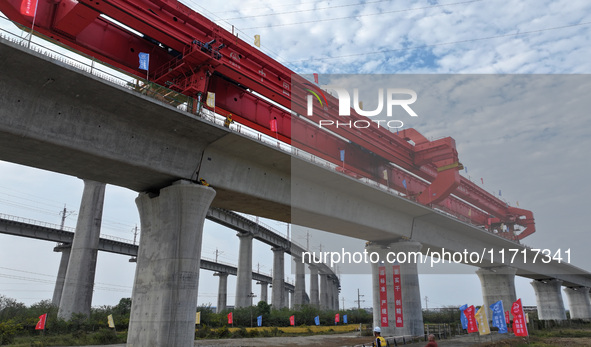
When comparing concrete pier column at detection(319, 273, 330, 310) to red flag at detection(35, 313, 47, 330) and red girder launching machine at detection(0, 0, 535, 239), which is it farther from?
red flag at detection(35, 313, 47, 330)

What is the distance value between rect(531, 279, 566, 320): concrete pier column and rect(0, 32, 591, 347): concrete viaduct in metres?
50.9

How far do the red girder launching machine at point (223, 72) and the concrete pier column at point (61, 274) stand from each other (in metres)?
42.7

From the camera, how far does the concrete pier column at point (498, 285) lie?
44.4 meters

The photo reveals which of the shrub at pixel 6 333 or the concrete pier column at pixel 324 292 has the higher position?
the concrete pier column at pixel 324 292

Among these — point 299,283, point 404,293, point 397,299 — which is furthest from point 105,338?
point 299,283

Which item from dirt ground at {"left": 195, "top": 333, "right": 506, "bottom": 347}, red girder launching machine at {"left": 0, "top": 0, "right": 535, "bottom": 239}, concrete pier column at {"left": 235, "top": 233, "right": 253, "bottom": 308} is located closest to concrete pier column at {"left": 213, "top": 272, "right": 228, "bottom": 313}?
concrete pier column at {"left": 235, "top": 233, "right": 253, "bottom": 308}

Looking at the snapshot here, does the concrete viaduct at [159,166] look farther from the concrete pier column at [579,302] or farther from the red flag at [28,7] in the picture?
the concrete pier column at [579,302]

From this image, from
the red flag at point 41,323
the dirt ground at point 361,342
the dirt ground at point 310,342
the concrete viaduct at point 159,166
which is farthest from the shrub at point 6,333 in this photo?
the concrete viaduct at point 159,166

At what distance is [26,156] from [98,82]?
13.8 feet

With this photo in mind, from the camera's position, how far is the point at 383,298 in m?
29.5

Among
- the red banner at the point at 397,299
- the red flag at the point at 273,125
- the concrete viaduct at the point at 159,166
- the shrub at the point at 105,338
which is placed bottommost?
the shrub at the point at 105,338

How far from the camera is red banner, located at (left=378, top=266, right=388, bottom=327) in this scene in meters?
29.0

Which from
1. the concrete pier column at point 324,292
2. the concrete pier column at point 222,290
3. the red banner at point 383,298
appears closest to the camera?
the red banner at point 383,298

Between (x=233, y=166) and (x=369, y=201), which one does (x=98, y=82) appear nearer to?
(x=233, y=166)
